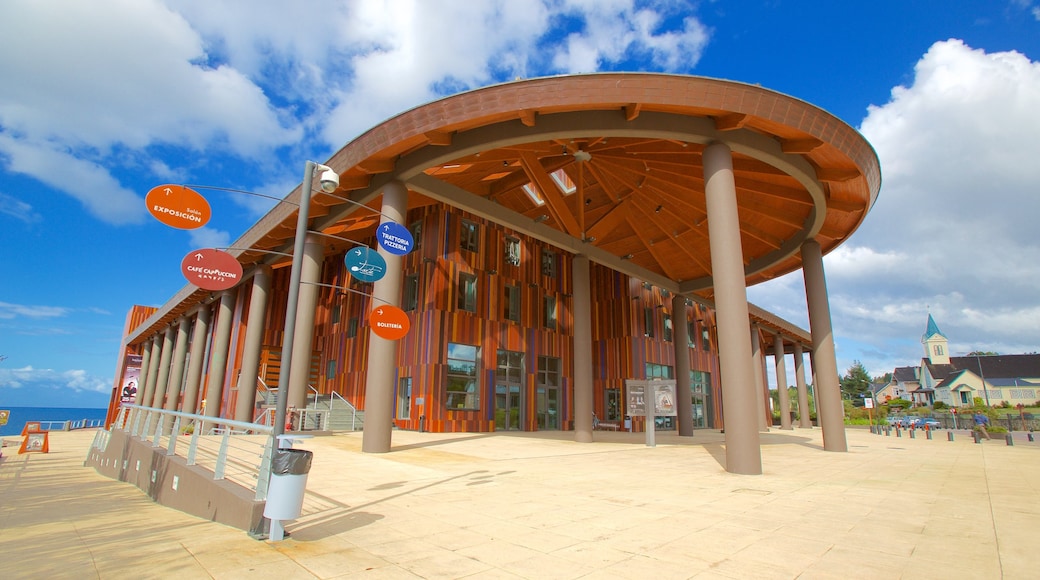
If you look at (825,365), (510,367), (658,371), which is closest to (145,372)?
(510,367)

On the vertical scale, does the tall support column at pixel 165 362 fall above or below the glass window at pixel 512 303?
below

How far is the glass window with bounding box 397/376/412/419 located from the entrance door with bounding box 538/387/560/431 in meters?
6.77

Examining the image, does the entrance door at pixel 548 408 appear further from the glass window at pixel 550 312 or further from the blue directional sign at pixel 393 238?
the blue directional sign at pixel 393 238

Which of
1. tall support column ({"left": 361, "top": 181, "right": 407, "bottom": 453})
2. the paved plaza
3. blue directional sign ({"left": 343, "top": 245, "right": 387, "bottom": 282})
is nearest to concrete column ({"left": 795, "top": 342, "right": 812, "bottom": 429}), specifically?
the paved plaza

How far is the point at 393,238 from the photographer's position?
9.68 m

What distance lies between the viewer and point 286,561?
13.9ft

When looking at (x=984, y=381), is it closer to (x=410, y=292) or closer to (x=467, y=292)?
(x=467, y=292)

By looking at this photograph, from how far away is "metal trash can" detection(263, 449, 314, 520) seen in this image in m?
Answer: 4.84

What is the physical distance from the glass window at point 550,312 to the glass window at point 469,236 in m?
5.44

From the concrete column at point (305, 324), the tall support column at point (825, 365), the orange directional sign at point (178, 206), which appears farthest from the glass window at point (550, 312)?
the orange directional sign at point (178, 206)

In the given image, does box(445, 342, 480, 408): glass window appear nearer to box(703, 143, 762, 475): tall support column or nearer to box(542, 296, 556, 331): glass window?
box(542, 296, 556, 331): glass window

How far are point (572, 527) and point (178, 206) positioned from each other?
6.48 m

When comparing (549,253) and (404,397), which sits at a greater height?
(549,253)

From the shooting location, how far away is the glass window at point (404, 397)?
20570mm
